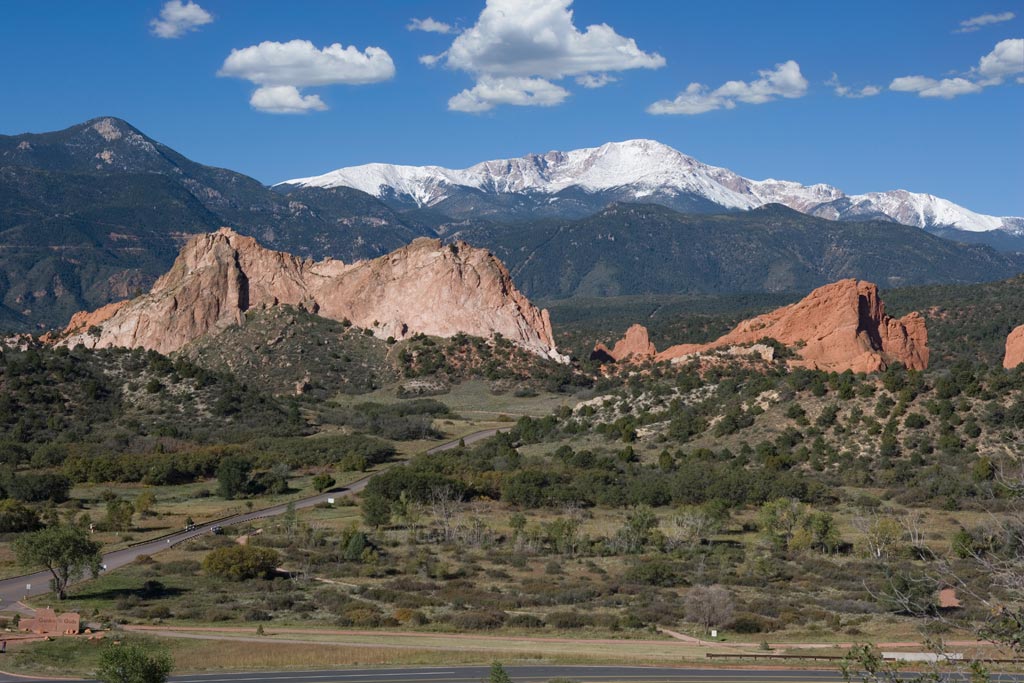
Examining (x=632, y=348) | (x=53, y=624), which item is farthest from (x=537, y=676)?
(x=632, y=348)

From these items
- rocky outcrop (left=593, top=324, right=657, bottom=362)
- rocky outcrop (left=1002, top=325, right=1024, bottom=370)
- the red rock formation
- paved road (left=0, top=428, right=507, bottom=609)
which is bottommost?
paved road (left=0, top=428, right=507, bottom=609)

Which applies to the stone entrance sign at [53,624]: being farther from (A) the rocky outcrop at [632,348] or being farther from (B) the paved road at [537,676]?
(A) the rocky outcrop at [632,348]

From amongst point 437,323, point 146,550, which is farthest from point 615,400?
point 146,550

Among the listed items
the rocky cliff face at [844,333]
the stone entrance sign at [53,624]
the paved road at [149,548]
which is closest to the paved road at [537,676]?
the stone entrance sign at [53,624]

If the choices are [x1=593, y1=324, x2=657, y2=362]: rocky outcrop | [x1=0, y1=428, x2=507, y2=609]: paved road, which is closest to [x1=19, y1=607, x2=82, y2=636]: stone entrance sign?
[x1=0, y1=428, x2=507, y2=609]: paved road

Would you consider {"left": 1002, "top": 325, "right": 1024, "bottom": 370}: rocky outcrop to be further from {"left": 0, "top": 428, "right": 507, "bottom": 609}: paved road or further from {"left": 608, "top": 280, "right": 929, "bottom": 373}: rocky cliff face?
{"left": 0, "top": 428, "right": 507, "bottom": 609}: paved road

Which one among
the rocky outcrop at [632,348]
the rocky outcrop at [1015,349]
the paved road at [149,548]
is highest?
the rocky outcrop at [632,348]
